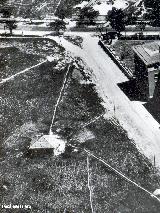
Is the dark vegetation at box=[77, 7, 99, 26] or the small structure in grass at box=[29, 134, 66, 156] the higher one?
the dark vegetation at box=[77, 7, 99, 26]

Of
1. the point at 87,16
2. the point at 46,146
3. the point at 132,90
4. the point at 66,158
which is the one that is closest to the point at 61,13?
the point at 87,16

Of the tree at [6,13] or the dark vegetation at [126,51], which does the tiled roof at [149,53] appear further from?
the tree at [6,13]

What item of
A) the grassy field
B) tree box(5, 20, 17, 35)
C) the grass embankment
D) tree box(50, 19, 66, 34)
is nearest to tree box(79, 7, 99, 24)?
tree box(50, 19, 66, 34)

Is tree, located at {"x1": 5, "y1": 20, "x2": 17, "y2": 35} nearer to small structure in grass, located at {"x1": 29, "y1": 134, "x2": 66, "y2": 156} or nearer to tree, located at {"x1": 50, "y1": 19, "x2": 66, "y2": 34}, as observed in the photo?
tree, located at {"x1": 50, "y1": 19, "x2": 66, "y2": 34}

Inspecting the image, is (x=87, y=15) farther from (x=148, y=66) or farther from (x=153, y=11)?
(x=148, y=66)

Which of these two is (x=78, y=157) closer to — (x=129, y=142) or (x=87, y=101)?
(x=129, y=142)

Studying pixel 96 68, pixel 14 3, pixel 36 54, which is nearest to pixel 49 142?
pixel 96 68

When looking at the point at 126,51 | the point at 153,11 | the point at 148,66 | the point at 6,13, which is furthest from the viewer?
the point at 6,13
